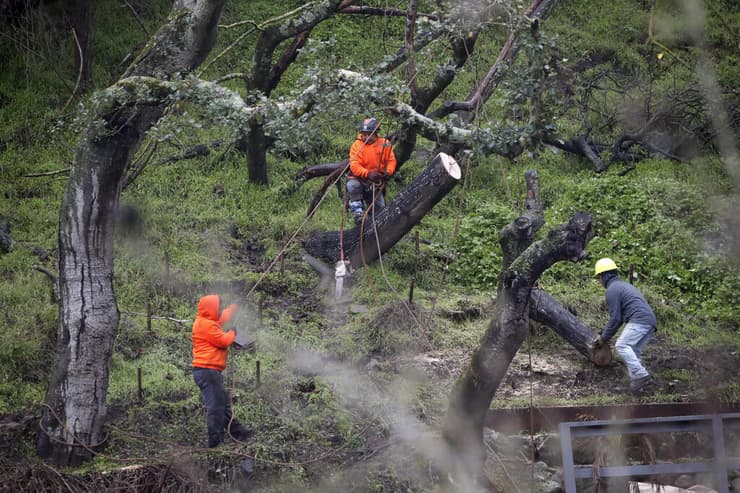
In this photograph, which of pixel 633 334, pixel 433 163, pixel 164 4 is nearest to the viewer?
pixel 633 334

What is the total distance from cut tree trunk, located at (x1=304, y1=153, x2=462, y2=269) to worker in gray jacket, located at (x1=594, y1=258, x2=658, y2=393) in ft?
6.74

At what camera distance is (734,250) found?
32.9 feet

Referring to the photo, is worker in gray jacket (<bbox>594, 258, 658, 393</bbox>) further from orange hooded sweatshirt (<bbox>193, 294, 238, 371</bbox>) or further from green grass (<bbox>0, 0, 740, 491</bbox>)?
orange hooded sweatshirt (<bbox>193, 294, 238, 371</bbox>)

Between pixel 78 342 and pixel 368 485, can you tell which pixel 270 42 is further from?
pixel 368 485

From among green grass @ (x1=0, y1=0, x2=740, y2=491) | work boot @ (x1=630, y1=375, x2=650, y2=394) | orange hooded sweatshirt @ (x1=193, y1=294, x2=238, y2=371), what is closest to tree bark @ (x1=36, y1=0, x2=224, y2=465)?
green grass @ (x1=0, y1=0, x2=740, y2=491)

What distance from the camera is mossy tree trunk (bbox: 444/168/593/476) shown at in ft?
20.4

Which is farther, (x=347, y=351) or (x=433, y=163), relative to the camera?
(x=433, y=163)

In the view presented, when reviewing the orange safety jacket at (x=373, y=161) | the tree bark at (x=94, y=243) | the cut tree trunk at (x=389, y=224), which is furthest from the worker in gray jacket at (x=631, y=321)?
the tree bark at (x=94, y=243)

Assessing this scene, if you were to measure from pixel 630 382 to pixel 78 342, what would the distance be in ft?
17.8

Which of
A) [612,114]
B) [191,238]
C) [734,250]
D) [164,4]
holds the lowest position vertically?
[734,250]

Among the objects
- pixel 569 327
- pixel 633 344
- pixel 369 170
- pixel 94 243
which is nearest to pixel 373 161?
pixel 369 170

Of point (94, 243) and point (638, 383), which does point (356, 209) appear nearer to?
point (638, 383)

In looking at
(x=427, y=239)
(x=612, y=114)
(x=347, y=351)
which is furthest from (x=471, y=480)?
(x=612, y=114)

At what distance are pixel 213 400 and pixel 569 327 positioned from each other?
3.99 metres
